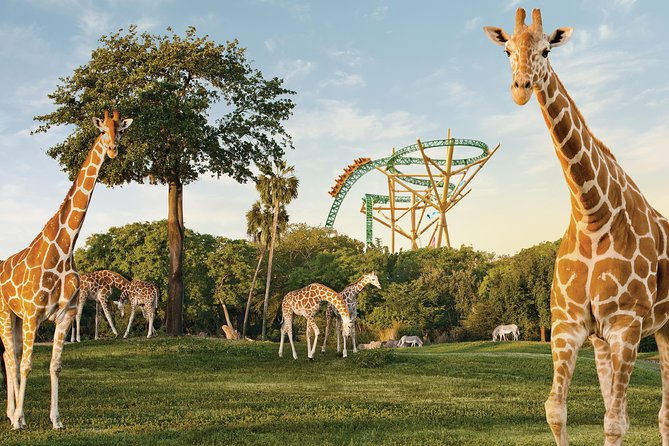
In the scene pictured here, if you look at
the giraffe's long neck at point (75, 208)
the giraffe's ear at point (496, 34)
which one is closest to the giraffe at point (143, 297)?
the giraffe's long neck at point (75, 208)

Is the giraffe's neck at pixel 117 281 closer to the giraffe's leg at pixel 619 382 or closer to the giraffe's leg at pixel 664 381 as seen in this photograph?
the giraffe's leg at pixel 664 381

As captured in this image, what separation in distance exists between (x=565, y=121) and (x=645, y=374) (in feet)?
69.2

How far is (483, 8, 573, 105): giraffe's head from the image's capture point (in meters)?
5.52

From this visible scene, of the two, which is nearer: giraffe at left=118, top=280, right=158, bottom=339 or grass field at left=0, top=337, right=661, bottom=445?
grass field at left=0, top=337, right=661, bottom=445

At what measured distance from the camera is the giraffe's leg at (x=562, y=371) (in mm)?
6301

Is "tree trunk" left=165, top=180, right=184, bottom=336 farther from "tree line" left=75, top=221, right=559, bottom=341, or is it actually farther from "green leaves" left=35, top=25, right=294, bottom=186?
"tree line" left=75, top=221, right=559, bottom=341

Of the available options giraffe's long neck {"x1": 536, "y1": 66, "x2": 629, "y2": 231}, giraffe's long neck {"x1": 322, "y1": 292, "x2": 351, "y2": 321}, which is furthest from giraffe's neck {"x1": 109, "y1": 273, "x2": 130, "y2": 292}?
giraffe's long neck {"x1": 536, "y1": 66, "x2": 629, "y2": 231}

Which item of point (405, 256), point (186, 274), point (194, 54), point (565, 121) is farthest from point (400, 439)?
point (405, 256)

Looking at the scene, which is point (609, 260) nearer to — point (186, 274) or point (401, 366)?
point (401, 366)

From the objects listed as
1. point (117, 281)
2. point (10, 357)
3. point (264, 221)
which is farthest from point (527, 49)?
point (264, 221)

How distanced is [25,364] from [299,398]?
577 centimetres

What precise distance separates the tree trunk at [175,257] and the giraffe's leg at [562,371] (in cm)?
2641

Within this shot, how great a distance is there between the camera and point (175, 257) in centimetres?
3122

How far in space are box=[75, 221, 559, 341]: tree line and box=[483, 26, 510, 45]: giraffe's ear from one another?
141 ft
